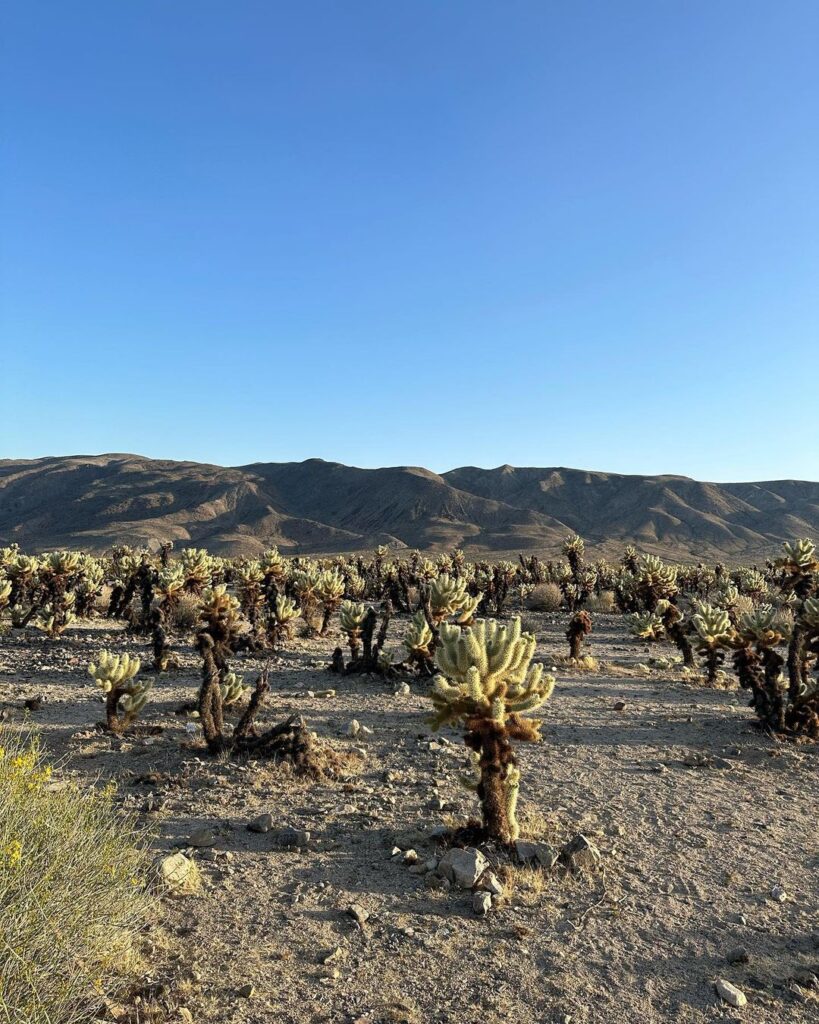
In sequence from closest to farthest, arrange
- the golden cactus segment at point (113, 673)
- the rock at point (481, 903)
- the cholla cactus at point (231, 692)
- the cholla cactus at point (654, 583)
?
the rock at point (481, 903) < the golden cactus segment at point (113, 673) < the cholla cactus at point (231, 692) < the cholla cactus at point (654, 583)

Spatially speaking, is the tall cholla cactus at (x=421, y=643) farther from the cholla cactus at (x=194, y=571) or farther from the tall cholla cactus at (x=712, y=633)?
the cholla cactus at (x=194, y=571)

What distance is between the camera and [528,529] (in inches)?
3920

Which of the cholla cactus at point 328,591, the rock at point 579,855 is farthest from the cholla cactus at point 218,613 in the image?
the rock at point 579,855

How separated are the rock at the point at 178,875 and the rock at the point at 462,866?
2.05m

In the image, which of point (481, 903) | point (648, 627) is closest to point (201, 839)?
point (481, 903)

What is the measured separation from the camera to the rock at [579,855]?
5.73m

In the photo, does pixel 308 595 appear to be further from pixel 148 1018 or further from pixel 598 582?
pixel 598 582

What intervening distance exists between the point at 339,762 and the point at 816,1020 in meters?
5.58

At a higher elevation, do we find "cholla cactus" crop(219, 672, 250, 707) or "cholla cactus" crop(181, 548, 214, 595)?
"cholla cactus" crop(181, 548, 214, 595)

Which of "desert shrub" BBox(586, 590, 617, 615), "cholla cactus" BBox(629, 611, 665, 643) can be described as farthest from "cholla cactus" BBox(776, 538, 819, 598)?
"desert shrub" BBox(586, 590, 617, 615)

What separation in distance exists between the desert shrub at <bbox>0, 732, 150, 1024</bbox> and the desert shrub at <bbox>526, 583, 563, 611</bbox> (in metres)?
27.4

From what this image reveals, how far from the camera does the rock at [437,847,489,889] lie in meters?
5.42

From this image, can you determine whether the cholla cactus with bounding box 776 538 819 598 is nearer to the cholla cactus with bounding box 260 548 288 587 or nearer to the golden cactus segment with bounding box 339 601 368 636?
the golden cactus segment with bounding box 339 601 368 636

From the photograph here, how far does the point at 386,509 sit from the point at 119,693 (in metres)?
108
